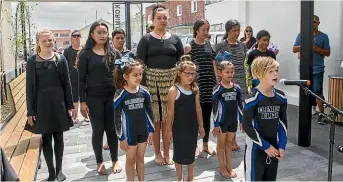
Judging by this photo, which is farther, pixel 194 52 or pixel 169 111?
pixel 194 52

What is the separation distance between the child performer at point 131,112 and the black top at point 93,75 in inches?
15.8

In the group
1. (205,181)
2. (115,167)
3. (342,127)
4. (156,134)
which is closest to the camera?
(205,181)

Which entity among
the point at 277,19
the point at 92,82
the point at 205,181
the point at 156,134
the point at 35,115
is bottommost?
the point at 205,181

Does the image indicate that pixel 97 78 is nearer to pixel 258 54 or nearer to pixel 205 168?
pixel 205 168

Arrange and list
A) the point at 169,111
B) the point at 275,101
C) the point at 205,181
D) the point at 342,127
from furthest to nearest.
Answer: the point at 342,127
the point at 205,181
the point at 169,111
the point at 275,101

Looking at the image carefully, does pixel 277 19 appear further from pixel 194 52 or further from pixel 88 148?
pixel 88 148

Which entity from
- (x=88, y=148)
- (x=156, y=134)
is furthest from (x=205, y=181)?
(x=88, y=148)

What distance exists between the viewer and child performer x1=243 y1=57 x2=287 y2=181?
8.41 ft

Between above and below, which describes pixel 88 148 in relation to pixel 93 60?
below

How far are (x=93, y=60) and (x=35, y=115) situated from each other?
750mm

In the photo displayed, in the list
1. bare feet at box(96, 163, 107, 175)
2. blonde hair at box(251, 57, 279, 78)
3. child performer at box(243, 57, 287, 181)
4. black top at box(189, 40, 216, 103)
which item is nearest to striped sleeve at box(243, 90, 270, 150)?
child performer at box(243, 57, 287, 181)

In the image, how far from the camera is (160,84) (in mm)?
3805

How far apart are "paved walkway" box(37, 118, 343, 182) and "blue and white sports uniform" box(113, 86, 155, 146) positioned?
2.28 ft

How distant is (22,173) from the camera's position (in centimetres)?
325
